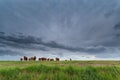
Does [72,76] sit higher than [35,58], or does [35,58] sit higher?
[35,58]

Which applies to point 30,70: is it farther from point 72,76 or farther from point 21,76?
point 72,76

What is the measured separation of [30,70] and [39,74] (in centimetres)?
88

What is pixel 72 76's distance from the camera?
34.2 feet

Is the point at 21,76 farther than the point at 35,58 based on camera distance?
No

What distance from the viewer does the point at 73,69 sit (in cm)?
1111

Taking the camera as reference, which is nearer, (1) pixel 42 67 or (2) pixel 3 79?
(2) pixel 3 79

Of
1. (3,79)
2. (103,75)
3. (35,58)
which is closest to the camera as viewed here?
(3,79)

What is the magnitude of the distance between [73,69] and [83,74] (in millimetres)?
814

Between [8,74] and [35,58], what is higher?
[35,58]

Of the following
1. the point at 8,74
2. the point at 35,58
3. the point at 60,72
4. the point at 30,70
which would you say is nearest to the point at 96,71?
the point at 60,72

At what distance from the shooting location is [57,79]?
10102 mm

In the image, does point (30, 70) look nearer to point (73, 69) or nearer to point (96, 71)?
point (73, 69)

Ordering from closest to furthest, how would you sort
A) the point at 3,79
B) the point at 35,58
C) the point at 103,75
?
the point at 3,79, the point at 103,75, the point at 35,58

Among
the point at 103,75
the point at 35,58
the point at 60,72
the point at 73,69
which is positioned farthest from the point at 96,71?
the point at 35,58
